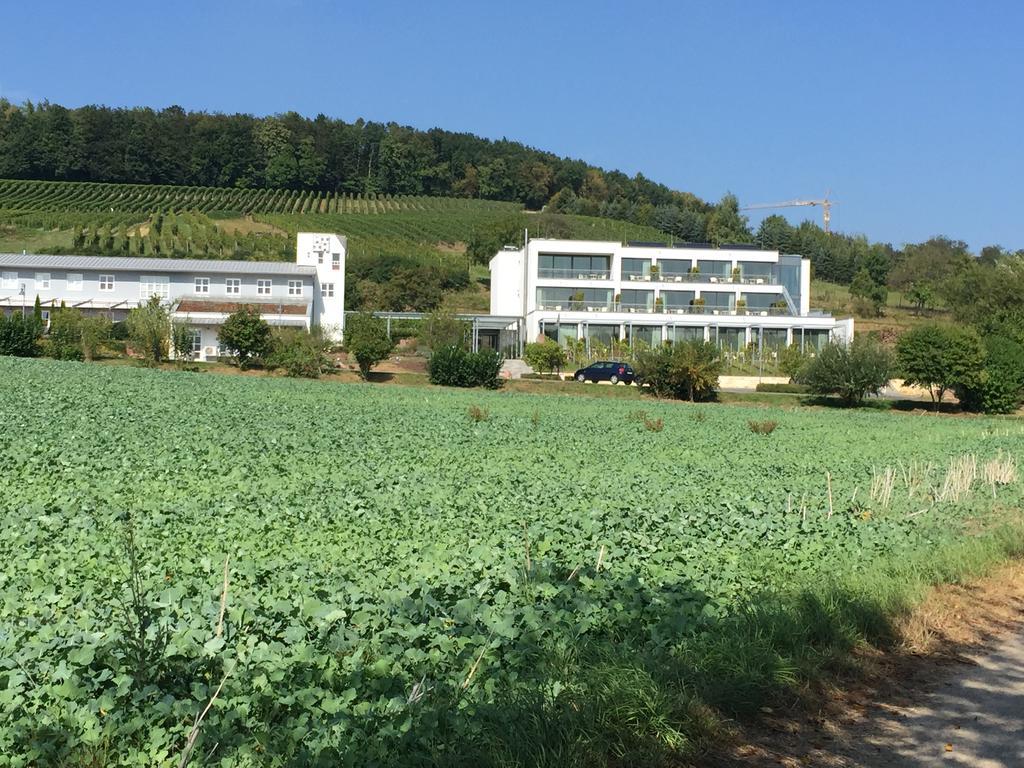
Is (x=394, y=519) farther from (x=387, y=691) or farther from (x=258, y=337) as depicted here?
(x=258, y=337)

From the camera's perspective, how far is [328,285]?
73438 millimetres

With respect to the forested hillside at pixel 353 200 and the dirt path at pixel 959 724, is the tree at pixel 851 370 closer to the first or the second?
the forested hillside at pixel 353 200

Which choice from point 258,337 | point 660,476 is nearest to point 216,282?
point 258,337

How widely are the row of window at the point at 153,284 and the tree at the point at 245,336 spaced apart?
14132 mm

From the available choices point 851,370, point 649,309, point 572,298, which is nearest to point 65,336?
point 572,298

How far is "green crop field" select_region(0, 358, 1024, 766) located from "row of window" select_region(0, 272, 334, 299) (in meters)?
50.2

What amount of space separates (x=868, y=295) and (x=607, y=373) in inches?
2288

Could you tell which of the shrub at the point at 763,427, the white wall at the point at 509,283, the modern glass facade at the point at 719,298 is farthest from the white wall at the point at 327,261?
the shrub at the point at 763,427

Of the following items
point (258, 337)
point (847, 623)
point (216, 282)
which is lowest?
point (847, 623)

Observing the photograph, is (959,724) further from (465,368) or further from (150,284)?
(150,284)

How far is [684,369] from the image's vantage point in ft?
170

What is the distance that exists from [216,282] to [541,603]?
218ft

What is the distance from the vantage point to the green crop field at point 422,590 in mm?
5852

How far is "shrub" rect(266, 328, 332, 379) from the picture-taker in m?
53.8
